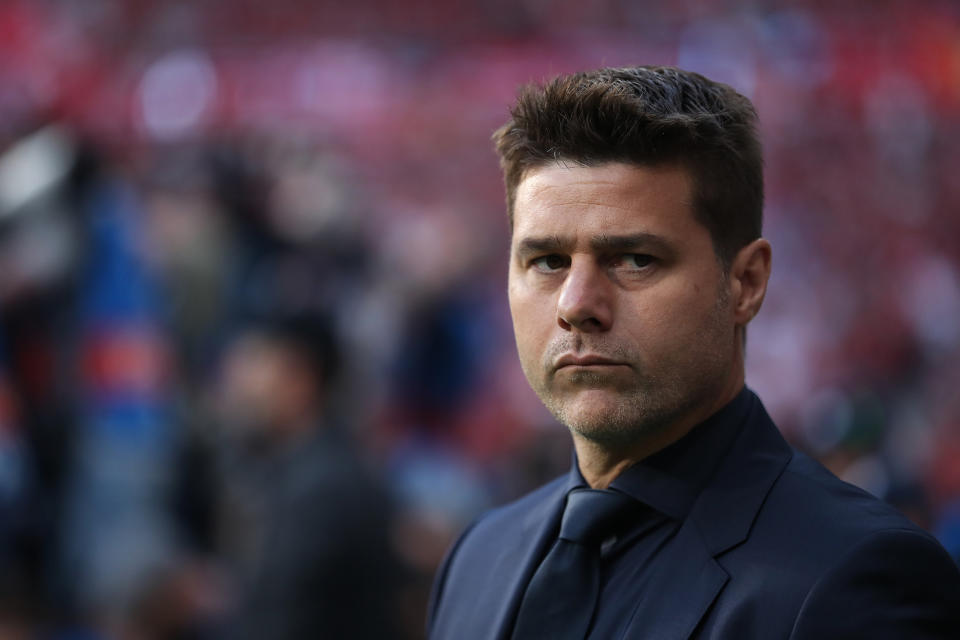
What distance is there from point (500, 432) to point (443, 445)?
0.49 m

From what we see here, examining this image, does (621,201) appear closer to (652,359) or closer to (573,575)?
(652,359)

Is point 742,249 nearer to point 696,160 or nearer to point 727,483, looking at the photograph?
point 696,160

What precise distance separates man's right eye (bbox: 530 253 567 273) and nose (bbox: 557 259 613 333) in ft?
0.22

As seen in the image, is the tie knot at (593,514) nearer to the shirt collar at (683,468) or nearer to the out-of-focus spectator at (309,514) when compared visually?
the shirt collar at (683,468)

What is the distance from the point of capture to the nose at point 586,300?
5.77 feet

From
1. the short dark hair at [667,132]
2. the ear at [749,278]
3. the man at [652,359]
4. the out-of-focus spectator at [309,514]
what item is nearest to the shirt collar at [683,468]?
the man at [652,359]

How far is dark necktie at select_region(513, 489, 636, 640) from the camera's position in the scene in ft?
5.90

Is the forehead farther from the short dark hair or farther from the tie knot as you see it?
the tie knot

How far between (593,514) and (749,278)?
0.48 metres

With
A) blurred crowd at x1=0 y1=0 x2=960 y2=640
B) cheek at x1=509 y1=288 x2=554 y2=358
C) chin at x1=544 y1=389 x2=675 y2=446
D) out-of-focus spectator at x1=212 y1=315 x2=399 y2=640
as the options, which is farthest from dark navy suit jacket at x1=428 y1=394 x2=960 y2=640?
blurred crowd at x1=0 y1=0 x2=960 y2=640

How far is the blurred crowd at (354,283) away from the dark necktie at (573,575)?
1.92m

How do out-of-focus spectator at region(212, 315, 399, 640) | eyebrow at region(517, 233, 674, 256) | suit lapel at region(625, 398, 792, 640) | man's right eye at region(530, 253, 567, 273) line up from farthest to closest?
out-of-focus spectator at region(212, 315, 399, 640)
man's right eye at region(530, 253, 567, 273)
eyebrow at region(517, 233, 674, 256)
suit lapel at region(625, 398, 792, 640)

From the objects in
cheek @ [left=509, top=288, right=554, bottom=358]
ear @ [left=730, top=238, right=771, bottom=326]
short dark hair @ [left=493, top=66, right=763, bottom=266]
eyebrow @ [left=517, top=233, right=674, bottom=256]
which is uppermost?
short dark hair @ [left=493, top=66, right=763, bottom=266]

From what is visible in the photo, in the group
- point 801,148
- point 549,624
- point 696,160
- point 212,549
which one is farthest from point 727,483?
point 801,148
